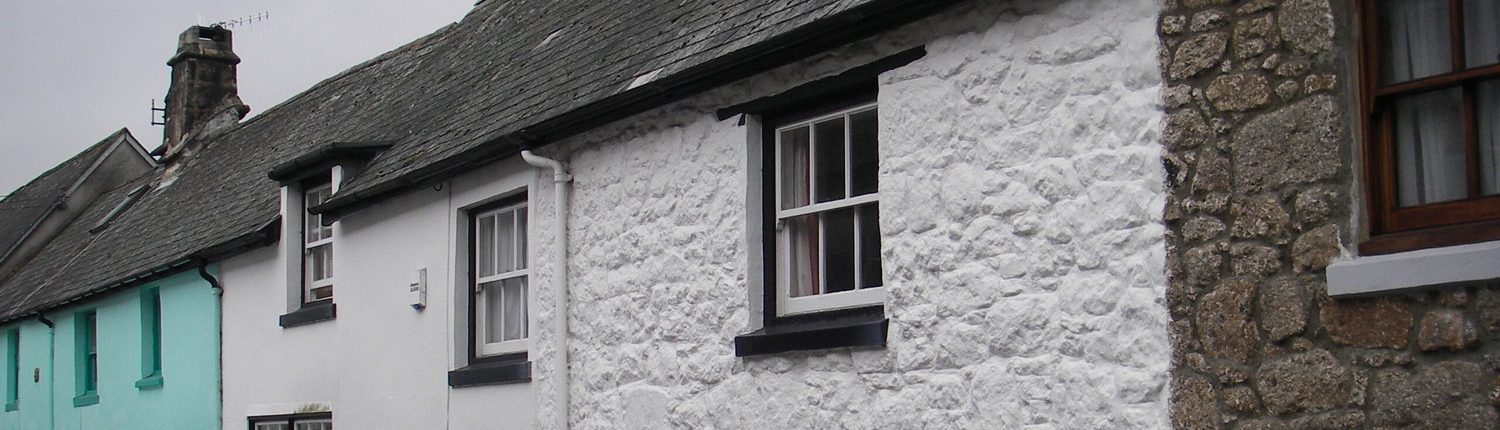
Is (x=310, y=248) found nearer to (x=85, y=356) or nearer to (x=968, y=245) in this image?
(x=85, y=356)

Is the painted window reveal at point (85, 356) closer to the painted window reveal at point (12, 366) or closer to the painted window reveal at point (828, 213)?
the painted window reveal at point (12, 366)

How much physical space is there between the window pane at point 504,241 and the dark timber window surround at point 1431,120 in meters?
7.47

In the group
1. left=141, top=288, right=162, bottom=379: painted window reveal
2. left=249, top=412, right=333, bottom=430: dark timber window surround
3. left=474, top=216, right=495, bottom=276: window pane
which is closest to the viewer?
left=474, top=216, right=495, bottom=276: window pane

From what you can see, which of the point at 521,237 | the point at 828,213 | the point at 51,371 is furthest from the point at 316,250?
the point at 51,371

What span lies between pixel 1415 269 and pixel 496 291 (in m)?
8.01

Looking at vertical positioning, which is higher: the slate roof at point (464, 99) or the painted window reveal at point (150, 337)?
the slate roof at point (464, 99)

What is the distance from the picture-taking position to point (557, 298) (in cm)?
1126

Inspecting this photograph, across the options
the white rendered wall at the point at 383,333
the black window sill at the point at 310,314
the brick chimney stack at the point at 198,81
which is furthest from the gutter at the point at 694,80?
the brick chimney stack at the point at 198,81

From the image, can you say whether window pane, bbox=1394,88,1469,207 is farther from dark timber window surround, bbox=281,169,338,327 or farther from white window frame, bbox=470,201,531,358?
dark timber window surround, bbox=281,169,338,327

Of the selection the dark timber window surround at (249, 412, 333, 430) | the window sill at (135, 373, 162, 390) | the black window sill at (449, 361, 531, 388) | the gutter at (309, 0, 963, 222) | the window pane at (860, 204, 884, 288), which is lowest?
the dark timber window surround at (249, 412, 333, 430)

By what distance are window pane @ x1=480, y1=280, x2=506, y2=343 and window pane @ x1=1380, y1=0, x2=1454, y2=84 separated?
767cm

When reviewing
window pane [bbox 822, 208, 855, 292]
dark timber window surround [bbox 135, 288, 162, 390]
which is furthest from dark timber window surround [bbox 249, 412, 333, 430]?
window pane [bbox 822, 208, 855, 292]

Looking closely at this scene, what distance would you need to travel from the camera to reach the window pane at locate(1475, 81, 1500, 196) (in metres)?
6.00

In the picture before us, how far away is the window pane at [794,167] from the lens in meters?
9.38
